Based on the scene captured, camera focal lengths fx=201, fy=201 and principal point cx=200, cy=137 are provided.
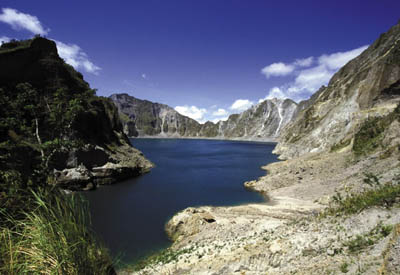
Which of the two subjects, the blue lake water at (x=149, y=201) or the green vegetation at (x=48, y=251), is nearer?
the green vegetation at (x=48, y=251)

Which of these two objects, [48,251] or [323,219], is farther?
[323,219]

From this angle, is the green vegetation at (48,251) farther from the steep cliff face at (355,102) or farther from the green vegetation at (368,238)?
the steep cliff face at (355,102)

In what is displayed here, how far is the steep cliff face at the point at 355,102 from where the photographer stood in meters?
41.7

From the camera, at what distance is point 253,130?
650 feet

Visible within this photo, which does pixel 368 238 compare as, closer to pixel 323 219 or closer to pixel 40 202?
pixel 323 219

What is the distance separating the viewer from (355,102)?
4991 centimetres

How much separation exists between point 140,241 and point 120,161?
90.8 feet

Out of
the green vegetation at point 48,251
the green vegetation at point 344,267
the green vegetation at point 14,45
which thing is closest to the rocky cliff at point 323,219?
the green vegetation at point 344,267

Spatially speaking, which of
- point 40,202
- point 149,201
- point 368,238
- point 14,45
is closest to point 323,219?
point 368,238

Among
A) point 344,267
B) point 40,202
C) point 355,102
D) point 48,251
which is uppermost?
point 355,102

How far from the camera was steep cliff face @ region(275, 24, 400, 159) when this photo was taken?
4166 centimetres

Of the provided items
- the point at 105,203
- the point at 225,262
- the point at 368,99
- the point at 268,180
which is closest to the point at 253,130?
the point at 368,99

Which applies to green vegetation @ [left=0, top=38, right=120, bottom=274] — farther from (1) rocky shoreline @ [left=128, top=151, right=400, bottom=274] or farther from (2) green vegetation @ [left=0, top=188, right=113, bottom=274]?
(1) rocky shoreline @ [left=128, top=151, right=400, bottom=274]

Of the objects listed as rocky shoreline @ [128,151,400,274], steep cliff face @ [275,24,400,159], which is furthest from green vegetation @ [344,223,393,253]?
steep cliff face @ [275,24,400,159]
